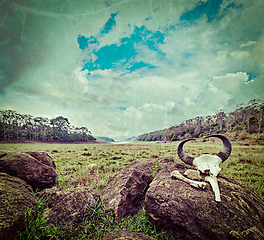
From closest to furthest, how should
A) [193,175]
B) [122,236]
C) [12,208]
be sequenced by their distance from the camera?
[122,236]
[12,208]
[193,175]

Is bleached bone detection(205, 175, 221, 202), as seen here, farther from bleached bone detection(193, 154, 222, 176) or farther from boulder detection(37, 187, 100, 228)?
boulder detection(37, 187, 100, 228)

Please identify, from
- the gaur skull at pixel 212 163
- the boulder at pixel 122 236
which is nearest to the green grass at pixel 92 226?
the boulder at pixel 122 236

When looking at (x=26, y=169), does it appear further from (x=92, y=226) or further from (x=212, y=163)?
(x=212, y=163)

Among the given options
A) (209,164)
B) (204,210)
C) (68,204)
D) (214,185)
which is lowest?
(68,204)

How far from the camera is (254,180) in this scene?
5492 mm

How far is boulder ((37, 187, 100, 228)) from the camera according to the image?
2.73 metres

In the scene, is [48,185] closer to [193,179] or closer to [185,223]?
[185,223]

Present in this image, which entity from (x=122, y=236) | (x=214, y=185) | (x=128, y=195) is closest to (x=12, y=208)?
(x=122, y=236)

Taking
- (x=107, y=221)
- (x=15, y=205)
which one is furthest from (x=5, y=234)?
(x=107, y=221)

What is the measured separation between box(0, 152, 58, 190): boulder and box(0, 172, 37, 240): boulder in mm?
851

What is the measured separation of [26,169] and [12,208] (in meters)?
1.98

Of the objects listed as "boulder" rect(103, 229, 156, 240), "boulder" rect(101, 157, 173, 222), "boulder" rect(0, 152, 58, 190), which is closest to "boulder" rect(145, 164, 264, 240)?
"boulder" rect(101, 157, 173, 222)

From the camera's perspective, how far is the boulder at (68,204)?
8.96ft

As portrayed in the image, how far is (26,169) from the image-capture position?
3.86 metres
